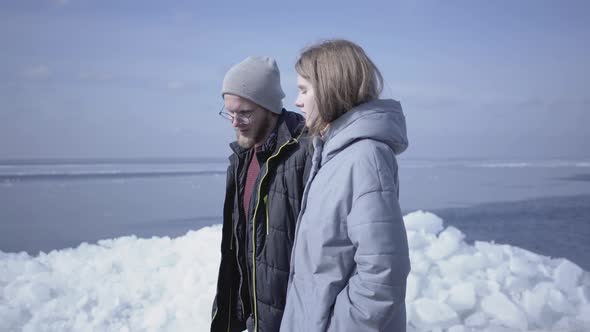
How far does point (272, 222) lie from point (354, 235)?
1.62ft

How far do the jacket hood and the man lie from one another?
0.33m

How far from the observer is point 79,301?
3.77m

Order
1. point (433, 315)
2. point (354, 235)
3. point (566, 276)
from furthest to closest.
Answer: point (566, 276) → point (433, 315) → point (354, 235)

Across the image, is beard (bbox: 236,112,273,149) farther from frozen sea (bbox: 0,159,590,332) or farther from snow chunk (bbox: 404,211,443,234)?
snow chunk (bbox: 404,211,443,234)

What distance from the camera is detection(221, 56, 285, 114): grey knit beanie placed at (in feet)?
6.68

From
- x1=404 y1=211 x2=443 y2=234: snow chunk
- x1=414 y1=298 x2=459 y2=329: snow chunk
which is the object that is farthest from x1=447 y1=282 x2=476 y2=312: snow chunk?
x1=404 y1=211 x2=443 y2=234: snow chunk

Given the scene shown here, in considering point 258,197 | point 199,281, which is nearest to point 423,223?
point 199,281

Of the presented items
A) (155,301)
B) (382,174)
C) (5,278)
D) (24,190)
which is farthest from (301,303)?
(24,190)

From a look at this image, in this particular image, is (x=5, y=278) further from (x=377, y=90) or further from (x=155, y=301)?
(x=377, y=90)

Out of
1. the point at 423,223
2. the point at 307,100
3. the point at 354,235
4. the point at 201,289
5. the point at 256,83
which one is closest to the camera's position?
the point at 354,235

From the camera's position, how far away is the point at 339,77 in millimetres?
1509

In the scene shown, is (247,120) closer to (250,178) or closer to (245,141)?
(245,141)

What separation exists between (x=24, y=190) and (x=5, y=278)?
831 cm

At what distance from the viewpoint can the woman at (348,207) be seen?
4.53 ft
